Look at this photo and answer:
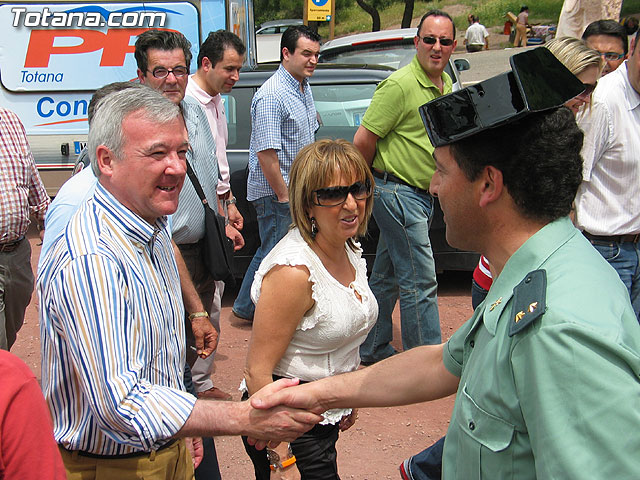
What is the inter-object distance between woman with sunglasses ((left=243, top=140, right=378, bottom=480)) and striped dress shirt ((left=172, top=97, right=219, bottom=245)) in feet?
3.71

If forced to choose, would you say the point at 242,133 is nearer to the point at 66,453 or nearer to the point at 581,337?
the point at 66,453

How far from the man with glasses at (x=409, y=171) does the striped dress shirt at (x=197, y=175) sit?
106 centimetres

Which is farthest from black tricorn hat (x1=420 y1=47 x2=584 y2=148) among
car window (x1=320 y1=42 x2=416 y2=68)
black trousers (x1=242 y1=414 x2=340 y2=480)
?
car window (x1=320 y1=42 x2=416 y2=68)

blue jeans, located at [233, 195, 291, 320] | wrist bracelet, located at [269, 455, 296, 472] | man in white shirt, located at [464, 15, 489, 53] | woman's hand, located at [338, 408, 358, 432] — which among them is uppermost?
man in white shirt, located at [464, 15, 489, 53]

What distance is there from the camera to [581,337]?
4.33 ft

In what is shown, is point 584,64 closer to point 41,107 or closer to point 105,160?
point 105,160

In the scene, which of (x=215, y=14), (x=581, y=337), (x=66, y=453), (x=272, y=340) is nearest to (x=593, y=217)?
(x=272, y=340)

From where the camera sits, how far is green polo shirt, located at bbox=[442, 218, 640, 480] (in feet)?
4.14

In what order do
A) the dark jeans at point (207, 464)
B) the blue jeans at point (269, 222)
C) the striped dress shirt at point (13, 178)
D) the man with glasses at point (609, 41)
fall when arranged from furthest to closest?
the man with glasses at point (609, 41) → the blue jeans at point (269, 222) → the striped dress shirt at point (13, 178) → the dark jeans at point (207, 464)

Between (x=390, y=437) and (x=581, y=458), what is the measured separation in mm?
3034

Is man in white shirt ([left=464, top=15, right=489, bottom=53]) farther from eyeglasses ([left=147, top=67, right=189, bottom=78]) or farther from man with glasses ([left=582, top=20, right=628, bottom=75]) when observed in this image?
eyeglasses ([left=147, top=67, right=189, bottom=78])

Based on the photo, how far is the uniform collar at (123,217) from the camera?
2086 millimetres

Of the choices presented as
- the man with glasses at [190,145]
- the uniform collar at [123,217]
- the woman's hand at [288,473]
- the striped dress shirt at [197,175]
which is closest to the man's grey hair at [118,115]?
the uniform collar at [123,217]

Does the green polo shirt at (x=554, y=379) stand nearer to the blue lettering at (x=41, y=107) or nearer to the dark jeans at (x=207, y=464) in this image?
the dark jeans at (x=207, y=464)
